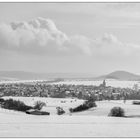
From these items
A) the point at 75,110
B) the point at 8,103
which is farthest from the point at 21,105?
the point at 75,110

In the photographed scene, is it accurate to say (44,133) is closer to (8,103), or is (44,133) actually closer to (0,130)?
(0,130)

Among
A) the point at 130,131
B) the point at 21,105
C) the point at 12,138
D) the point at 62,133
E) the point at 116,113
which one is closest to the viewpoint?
the point at 12,138

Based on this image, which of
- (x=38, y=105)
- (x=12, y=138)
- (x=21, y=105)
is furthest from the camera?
(x=38, y=105)

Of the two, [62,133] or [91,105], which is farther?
[91,105]

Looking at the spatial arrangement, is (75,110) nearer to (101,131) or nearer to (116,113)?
(116,113)

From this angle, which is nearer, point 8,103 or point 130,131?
point 130,131

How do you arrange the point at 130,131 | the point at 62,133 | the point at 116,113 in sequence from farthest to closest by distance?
the point at 116,113
the point at 130,131
the point at 62,133

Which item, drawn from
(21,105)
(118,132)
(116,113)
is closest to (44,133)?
(118,132)

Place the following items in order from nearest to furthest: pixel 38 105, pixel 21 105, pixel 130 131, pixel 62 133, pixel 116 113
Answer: pixel 62 133 < pixel 130 131 < pixel 116 113 < pixel 21 105 < pixel 38 105

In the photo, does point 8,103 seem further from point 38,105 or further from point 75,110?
point 75,110
